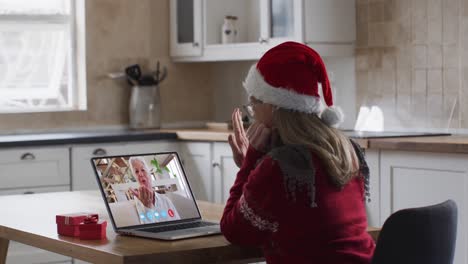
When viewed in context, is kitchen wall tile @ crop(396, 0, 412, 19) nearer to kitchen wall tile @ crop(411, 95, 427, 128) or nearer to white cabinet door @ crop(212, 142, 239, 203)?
kitchen wall tile @ crop(411, 95, 427, 128)

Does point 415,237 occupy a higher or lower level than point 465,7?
lower

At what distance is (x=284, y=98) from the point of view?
2.41 m

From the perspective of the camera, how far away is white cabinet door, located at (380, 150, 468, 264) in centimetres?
390

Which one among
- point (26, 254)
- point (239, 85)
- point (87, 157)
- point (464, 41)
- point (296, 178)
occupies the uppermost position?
point (464, 41)

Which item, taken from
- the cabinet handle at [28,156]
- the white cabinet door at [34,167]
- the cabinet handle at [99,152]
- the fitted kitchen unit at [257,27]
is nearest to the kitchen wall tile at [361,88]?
the fitted kitchen unit at [257,27]

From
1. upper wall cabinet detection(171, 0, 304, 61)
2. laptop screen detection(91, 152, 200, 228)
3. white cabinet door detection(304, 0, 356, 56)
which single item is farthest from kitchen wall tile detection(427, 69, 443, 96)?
laptop screen detection(91, 152, 200, 228)

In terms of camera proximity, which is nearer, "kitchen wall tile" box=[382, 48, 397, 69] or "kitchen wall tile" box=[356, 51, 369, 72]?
"kitchen wall tile" box=[382, 48, 397, 69]

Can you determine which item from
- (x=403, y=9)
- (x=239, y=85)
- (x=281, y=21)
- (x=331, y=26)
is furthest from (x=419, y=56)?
(x=239, y=85)

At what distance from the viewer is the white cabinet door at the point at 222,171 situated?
16.6 feet

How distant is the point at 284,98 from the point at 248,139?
0.66ft

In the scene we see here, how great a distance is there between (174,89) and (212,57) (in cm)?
53

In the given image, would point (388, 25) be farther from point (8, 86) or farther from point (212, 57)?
point (8, 86)

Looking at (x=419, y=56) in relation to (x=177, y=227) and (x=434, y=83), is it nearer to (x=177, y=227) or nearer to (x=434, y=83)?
(x=434, y=83)

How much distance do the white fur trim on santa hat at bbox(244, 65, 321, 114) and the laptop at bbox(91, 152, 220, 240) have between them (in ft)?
1.30
